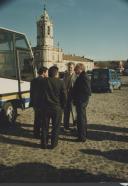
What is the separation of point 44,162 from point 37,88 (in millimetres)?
2147

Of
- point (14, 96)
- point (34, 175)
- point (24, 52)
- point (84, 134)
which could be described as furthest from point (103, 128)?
point (34, 175)

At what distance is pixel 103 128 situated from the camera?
33.8ft

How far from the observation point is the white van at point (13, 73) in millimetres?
10125

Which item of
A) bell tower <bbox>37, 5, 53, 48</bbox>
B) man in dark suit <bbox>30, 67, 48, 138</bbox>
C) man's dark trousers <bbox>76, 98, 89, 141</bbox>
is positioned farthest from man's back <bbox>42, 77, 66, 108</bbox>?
bell tower <bbox>37, 5, 53, 48</bbox>

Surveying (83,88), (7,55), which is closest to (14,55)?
(7,55)

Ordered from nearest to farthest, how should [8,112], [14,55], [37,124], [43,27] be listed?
1. [37,124]
2. [8,112]
3. [14,55]
4. [43,27]

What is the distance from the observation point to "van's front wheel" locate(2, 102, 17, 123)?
1033cm

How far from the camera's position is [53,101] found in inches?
305

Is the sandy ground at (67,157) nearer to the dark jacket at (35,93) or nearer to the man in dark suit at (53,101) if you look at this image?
the man in dark suit at (53,101)

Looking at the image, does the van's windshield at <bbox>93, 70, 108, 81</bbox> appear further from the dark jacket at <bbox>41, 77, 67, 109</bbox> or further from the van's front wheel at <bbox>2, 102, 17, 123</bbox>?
the dark jacket at <bbox>41, 77, 67, 109</bbox>

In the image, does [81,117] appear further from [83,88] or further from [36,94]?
[36,94]

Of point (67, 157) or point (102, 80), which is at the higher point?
point (102, 80)

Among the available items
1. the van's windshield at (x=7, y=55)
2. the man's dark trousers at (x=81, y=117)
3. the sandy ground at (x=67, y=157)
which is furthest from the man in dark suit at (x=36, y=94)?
the van's windshield at (x=7, y=55)

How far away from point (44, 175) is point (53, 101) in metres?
2.19
